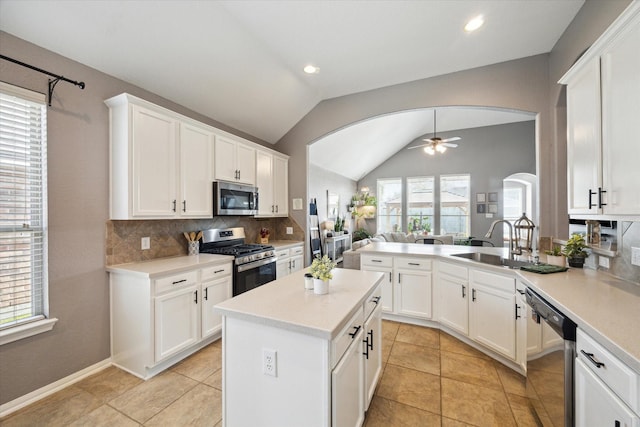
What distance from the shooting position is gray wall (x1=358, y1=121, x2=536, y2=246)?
24.0 ft

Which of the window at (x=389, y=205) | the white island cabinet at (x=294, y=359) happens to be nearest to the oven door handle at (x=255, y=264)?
the white island cabinet at (x=294, y=359)

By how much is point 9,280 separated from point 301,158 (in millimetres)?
3620

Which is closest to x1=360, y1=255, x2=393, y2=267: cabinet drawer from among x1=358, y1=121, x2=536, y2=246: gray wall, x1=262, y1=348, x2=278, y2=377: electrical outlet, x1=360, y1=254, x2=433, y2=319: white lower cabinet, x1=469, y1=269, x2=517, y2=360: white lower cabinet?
x1=360, y1=254, x2=433, y2=319: white lower cabinet

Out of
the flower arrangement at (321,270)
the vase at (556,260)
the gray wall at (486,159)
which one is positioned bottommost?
the vase at (556,260)

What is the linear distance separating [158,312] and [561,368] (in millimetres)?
2807

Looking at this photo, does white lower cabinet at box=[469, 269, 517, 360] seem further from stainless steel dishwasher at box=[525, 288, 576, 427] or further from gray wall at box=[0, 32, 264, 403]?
gray wall at box=[0, 32, 264, 403]

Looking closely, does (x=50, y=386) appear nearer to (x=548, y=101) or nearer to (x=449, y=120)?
(x=548, y=101)

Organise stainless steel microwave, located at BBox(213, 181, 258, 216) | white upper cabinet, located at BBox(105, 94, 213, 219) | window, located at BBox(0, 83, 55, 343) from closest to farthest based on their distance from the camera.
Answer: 1. window, located at BBox(0, 83, 55, 343)
2. white upper cabinet, located at BBox(105, 94, 213, 219)
3. stainless steel microwave, located at BBox(213, 181, 258, 216)

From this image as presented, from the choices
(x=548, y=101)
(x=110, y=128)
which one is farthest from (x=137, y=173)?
(x=548, y=101)

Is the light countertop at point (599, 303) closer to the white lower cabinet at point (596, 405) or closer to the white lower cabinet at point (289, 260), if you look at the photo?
the white lower cabinet at point (596, 405)

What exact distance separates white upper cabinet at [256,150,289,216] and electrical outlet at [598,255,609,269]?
3743mm

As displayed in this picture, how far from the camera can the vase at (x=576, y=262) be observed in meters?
2.16

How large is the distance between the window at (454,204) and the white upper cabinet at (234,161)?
6.58 m

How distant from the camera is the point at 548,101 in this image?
3018mm
